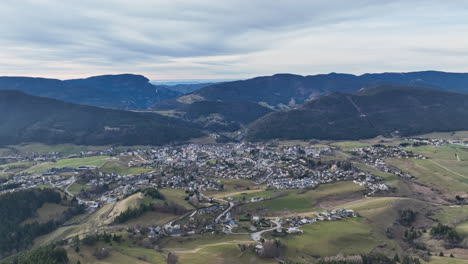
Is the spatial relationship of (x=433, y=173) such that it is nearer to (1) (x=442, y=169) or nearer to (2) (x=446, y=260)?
(1) (x=442, y=169)

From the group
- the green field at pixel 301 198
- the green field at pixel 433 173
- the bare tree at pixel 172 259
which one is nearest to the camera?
the bare tree at pixel 172 259

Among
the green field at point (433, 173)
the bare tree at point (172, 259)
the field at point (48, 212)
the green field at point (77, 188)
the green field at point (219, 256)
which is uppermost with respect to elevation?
the green field at point (433, 173)

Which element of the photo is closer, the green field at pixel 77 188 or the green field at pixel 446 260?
the green field at pixel 446 260

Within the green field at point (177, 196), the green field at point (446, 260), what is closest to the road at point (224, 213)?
the green field at point (177, 196)

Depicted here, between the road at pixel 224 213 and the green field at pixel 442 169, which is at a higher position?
the green field at pixel 442 169

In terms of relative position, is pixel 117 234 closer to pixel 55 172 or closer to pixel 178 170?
pixel 178 170

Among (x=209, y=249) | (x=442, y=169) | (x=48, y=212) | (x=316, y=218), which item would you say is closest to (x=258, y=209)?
(x=316, y=218)

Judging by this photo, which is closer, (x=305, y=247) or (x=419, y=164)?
(x=305, y=247)

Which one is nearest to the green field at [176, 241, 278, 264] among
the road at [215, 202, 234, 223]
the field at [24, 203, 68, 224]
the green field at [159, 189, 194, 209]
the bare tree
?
the bare tree

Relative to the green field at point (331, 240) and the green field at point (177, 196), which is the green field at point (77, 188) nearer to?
the green field at point (177, 196)

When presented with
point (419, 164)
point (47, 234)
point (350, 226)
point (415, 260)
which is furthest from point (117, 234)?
point (419, 164)

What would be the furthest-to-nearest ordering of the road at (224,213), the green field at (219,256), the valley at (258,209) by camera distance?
the road at (224,213) → the valley at (258,209) → the green field at (219,256)
